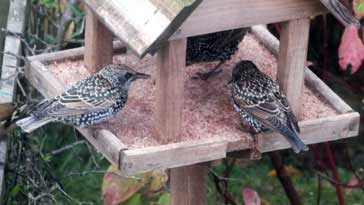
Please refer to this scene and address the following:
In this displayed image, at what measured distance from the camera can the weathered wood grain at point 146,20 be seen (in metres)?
3.55

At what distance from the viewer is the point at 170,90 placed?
12.5 ft

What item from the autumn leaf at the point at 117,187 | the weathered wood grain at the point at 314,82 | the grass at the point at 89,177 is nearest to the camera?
the weathered wood grain at the point at 314,82

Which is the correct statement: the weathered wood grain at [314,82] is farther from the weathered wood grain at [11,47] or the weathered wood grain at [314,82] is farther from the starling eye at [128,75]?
the weathered wood grain at [11,47]

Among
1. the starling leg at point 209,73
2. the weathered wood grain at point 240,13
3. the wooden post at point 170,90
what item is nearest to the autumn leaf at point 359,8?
the weathered wood grain at point 240,13

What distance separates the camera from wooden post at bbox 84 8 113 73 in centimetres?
442

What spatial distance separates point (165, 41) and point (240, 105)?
0.54 m

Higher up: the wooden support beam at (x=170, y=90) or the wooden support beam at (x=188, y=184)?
the wooden support beam at (x=170, y=90)

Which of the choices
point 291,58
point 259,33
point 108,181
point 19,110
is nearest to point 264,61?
point 259,33

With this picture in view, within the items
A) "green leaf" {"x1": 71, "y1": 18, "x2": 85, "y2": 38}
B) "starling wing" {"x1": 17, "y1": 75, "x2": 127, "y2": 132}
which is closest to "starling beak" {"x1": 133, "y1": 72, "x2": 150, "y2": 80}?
"starling wing" {"x1": 17, "y1": 75, "x2": 127, "y2": 132}

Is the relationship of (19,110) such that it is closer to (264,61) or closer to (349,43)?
(264,61)

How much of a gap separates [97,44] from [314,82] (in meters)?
0.94

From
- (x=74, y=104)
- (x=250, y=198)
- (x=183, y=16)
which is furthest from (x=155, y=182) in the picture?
(x=183, y=16)

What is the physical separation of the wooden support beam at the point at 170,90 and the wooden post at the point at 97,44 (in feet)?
2.12

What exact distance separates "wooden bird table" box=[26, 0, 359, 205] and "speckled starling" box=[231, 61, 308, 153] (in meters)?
0.06
